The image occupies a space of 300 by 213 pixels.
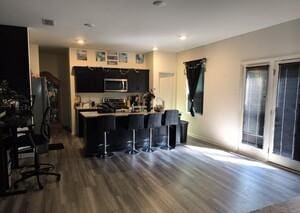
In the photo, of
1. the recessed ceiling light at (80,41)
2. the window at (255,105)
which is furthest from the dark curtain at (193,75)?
the recessed ceiling light at (80,41)

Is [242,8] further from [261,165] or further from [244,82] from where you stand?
[261,165]

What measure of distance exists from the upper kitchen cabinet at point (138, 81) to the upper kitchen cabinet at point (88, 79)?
0.99m

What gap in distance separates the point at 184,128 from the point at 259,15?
326 centimetres

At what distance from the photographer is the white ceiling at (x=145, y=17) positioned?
10.3 feet

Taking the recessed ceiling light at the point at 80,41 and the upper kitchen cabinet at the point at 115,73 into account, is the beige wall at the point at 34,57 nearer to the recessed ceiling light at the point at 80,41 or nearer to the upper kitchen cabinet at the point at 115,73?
the recessed ceiling light at the point at 80,41

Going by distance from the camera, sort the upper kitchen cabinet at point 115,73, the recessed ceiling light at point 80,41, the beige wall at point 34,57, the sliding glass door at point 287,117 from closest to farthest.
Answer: the sliding glass door at point 287,117
the recessed ceiling light at point 80,41
the beige wall at point 34,57
the upper kitchen cabinet at point 115,73

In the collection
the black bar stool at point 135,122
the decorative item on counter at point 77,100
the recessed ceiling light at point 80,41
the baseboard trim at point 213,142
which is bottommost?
the baseboard trim at point 213,142

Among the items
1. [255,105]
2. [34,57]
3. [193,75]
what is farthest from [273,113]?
[34,57]

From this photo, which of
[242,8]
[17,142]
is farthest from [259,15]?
[17,142]

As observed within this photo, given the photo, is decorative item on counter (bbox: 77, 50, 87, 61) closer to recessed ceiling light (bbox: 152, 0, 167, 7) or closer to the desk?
the desk

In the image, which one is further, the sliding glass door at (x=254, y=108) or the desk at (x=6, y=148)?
the sliding glass door at (x=254, y=108)

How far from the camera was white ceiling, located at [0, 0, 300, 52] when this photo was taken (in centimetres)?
315

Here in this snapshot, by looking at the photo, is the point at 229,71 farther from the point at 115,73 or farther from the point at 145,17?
the point at 115,73

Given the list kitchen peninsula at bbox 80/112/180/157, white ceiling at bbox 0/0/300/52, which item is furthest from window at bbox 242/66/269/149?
kitchen peninsula at bbox 80/112/180/157
